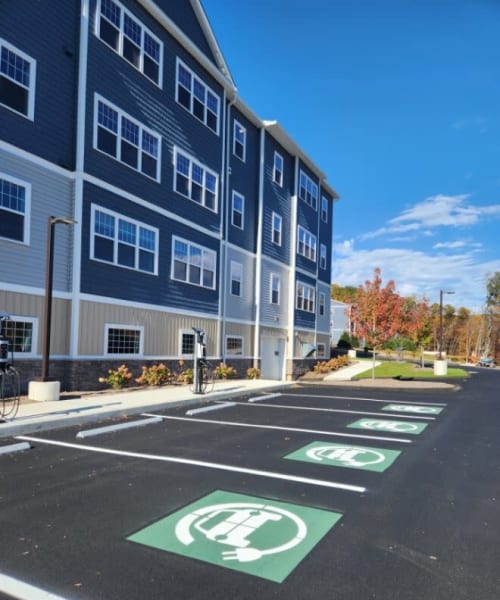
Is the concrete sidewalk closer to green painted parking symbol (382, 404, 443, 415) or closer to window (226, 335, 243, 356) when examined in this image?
green painted parking symbol (382, 404, 443, 415)

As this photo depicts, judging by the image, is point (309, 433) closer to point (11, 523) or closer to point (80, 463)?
point (80, 463)

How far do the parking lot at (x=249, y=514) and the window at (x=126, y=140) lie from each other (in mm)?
9602

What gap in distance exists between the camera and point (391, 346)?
5459cm

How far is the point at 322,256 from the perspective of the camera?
33.2 metres

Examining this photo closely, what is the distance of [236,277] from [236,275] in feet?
0.31

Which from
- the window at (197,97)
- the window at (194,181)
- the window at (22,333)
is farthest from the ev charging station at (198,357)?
the window at (197,97)

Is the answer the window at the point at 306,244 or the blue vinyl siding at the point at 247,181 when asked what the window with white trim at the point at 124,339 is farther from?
the window at the point at 306,244

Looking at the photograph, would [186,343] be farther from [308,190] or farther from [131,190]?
[308,190]

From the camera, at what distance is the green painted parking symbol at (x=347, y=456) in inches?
265

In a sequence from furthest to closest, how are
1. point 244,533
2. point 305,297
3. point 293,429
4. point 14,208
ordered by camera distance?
point 305,297
point 14,208
point 293,429
point 244,533

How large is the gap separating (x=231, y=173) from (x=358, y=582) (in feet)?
67.1

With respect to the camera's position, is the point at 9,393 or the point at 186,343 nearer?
the point at 9,393

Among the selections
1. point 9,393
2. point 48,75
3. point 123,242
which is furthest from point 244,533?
point 48,75

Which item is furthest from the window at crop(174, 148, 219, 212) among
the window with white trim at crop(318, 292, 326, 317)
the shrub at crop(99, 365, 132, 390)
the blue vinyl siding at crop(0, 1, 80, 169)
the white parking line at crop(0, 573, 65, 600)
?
the white parking line at crop(0, 573, 65, 600)
